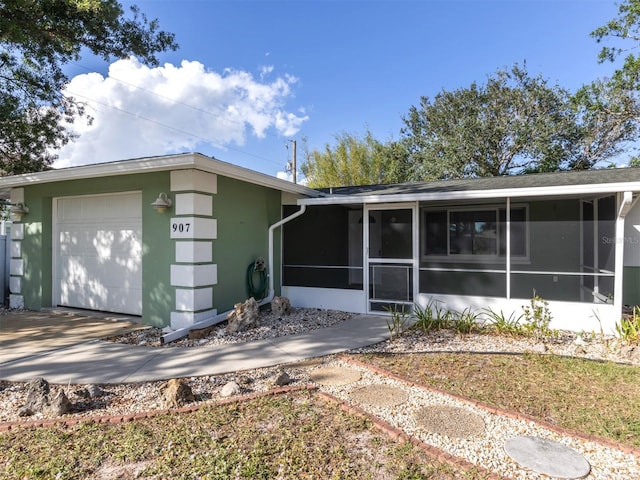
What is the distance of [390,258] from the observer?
7.42 meters

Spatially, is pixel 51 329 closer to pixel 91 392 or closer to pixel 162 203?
pixel 162 203

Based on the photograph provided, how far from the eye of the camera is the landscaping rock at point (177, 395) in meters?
3.35

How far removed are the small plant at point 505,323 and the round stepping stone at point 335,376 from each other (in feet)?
9.93

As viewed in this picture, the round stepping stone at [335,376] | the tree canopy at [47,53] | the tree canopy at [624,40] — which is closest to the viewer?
the round stepping stone at [335,376]

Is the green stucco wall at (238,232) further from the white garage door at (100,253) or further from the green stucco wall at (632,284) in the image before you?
the green stucco wall at (632,284)

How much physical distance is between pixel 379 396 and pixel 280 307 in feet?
12.8

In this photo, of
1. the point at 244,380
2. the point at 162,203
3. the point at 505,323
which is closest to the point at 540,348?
the point at 505,323

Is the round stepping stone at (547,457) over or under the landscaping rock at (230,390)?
under

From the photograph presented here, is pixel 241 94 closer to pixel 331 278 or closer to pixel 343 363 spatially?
pixel 331 278

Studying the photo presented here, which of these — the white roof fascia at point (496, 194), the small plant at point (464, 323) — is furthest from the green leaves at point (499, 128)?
the small plant at point (464, 323)

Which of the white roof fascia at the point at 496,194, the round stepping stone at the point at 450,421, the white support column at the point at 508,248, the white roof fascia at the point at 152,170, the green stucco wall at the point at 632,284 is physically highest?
the white roof fascia at the point at 152,170

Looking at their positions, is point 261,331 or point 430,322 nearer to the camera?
point 261,331

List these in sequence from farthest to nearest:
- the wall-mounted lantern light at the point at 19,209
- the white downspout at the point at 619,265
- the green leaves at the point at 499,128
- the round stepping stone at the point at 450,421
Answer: the green leaves at the point at 499,128 < the wall-mounted lantern light at the point at 19,209 < the white downspout at the point at 619,265 < the round stepping stone at the point at 450,421

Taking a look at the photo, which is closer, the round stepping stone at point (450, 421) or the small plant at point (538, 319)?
the round stepping stone at point (450, 421)
